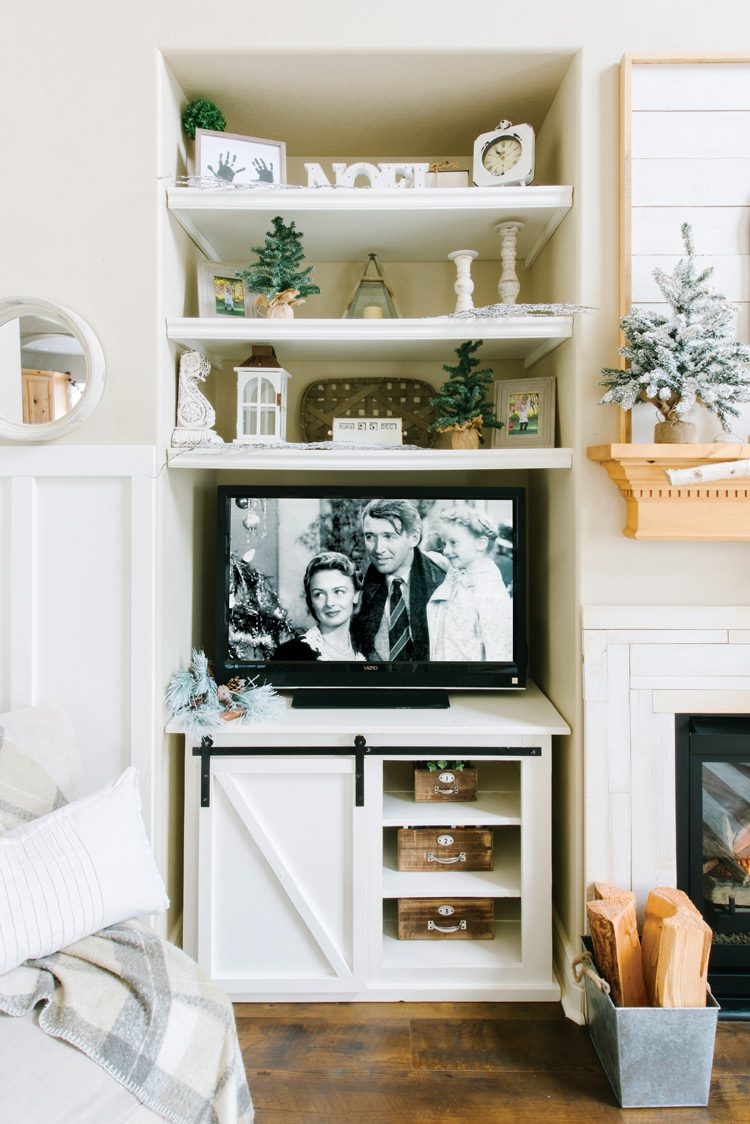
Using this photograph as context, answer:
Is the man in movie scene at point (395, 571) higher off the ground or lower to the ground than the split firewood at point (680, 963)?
higher

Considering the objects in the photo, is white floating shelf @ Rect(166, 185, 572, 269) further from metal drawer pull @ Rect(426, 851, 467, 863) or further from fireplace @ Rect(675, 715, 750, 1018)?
Result: metal drawer pull @ Rect(426, 851, 467, 863)

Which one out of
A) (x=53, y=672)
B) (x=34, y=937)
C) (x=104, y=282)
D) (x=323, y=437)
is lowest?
(x=34, y=937)

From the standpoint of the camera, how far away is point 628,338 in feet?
6.23

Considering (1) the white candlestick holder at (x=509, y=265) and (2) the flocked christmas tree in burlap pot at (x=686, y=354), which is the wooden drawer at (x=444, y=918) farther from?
(1) the white candlestick holder at (x=509, y=265)

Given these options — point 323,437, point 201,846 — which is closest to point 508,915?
point 201,846

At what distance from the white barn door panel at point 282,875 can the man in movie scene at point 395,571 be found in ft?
1.41

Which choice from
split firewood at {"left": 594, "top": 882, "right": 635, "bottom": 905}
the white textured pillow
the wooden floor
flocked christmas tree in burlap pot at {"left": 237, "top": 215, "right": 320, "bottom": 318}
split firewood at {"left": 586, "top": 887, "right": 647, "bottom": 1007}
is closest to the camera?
the white textured pillow

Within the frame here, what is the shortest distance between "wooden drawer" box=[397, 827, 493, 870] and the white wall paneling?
28.1 inches

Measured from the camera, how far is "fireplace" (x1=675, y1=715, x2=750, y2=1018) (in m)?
2.00

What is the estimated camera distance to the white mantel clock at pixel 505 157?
208 centimetres

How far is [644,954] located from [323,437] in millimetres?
1709

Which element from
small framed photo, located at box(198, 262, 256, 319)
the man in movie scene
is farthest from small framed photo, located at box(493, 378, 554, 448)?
small framed photo, located at box(198, 262, 256, 319)

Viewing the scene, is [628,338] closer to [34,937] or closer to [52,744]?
[52,744]

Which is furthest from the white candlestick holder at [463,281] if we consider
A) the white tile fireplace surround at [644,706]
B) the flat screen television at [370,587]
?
the white tile fireplace surround at [644,706]
